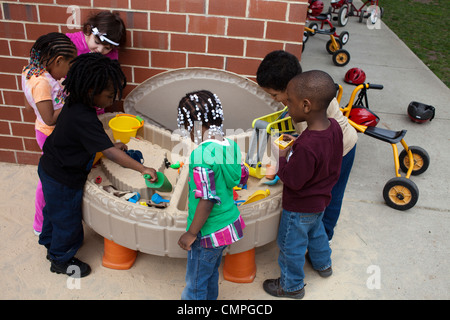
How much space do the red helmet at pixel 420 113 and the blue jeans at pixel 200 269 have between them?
13.3 ft

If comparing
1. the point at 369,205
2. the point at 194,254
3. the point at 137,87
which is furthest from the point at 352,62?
the point at 194,254

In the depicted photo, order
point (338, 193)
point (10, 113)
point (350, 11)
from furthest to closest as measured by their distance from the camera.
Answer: point (350, 11)
point (10, 113)
point (338, 193)

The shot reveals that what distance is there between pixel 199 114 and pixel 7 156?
2956 millimetres

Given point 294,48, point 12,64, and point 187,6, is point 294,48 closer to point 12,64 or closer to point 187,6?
point 187,6

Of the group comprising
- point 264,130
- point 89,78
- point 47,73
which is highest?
point 89,78

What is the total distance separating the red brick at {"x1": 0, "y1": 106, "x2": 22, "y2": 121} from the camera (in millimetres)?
4035

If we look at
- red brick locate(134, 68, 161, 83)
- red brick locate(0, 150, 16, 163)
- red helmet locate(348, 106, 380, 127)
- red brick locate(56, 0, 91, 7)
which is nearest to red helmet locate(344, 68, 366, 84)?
red helmet locate(348, 106, 380, 127)

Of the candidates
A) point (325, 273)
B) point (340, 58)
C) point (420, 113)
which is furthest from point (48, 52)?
point (340, 58)

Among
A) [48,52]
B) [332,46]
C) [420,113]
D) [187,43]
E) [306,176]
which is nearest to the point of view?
[306,176]

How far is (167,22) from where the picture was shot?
142 inches

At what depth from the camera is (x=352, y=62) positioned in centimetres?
803

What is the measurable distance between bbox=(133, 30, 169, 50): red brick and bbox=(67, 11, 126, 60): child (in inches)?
Result: 12.3

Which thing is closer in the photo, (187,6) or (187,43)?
(187,6)

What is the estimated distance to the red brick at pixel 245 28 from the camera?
355cm
